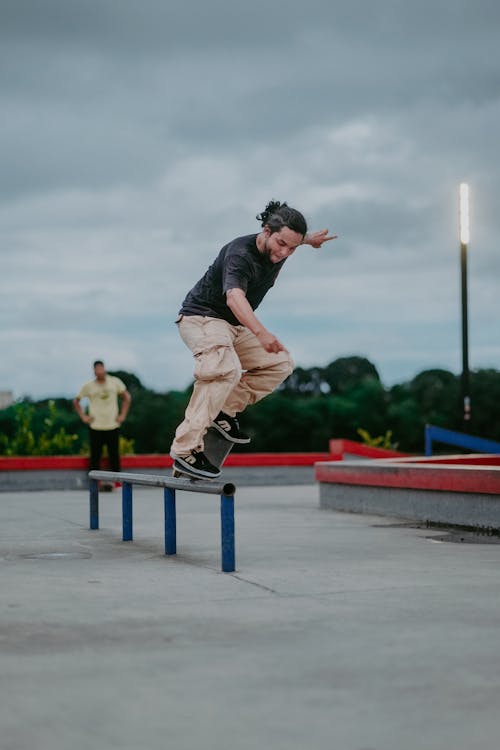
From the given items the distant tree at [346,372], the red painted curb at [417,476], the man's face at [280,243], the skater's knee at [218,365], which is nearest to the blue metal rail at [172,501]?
the skater's knee at [218,365]

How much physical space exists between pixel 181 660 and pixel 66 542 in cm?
392

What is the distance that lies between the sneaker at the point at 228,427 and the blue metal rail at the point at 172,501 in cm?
54

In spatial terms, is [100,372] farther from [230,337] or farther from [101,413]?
[230,337]

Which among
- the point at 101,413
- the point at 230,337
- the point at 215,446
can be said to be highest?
the point at 230,337

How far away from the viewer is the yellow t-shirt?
1401cm

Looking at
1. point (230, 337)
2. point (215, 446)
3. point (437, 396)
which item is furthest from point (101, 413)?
point (437, 396)

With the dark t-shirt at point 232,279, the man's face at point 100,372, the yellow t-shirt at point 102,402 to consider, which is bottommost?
the yellow t-shirt at point 102,402

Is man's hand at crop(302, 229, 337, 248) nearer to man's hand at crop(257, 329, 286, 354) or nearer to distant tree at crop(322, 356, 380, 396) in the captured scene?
Answer: man's hand at crop(257, 329, 286, 354)

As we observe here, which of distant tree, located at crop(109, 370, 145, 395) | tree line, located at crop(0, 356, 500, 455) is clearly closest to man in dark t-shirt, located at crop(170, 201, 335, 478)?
tree line, located at crop(0, 356, 500, 455)

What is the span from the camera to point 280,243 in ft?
20.4

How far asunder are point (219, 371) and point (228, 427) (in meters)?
0.56

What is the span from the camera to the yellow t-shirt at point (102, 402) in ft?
46.0

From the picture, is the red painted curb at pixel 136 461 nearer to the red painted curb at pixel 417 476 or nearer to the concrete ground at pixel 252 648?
the red painted curb at pixel 417 476

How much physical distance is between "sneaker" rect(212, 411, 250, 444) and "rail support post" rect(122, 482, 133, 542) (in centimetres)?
80
